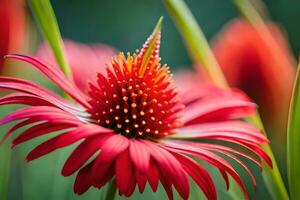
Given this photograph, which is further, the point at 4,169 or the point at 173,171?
the point at 4,169

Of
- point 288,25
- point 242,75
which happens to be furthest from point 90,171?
point 288,25

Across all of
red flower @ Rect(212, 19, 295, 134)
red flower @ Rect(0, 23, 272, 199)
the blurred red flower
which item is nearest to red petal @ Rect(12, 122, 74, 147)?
red flower @ Rect(0, 23, 272, 199)

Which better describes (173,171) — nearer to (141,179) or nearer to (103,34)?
(141,179)

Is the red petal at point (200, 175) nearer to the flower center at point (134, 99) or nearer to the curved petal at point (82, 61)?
the flower center at point (134, 99)

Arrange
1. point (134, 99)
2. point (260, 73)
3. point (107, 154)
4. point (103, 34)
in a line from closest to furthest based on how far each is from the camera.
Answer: point (107, 154) < point (134, 99) < point (260, 73) < point (103, 34)

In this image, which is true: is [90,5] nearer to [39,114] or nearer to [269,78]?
[269,78]

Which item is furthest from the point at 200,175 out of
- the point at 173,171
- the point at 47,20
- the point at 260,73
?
the point at 260,73

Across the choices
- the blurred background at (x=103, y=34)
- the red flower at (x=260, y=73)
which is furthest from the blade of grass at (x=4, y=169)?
the red flower at (x=260, y=73)
